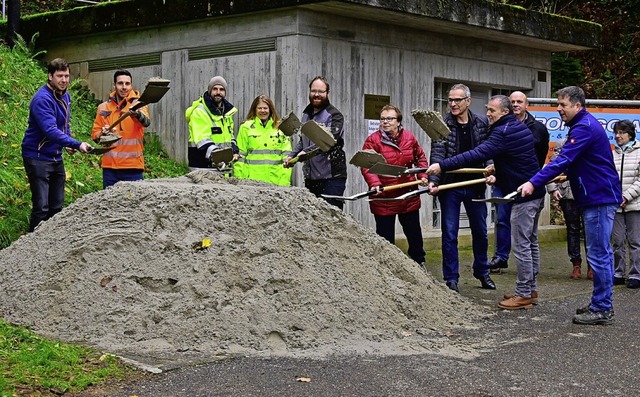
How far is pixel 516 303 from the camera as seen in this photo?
8297mm

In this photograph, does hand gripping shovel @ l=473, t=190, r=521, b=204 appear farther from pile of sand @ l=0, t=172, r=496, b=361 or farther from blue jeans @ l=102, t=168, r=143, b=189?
blue jeans @ l=102, t=168, r=143, b=189

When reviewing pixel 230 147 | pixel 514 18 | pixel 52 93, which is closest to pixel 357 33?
pixel 514 18

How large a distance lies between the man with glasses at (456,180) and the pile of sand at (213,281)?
115 centimetres

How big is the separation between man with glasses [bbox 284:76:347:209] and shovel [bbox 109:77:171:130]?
140 centimetres

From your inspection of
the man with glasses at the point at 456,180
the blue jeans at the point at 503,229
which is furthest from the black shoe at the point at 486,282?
the blue jeans at the point at 503,229

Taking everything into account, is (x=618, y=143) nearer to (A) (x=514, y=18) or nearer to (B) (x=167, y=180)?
(A) (x=514, y=18)

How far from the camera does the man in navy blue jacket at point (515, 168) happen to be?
328 inches

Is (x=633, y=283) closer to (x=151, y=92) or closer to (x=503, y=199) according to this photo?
(x=503, y=199)

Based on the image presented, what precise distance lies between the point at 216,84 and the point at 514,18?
5.88m

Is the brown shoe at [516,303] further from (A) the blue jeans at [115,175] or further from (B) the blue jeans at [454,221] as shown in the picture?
(A) the blue jeans at [115,175]

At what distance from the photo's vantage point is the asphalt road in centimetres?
528

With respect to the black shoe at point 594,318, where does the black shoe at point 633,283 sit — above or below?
below

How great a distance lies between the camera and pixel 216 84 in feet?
29.6

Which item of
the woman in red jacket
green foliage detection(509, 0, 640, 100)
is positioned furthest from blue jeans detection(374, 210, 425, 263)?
green foliage detection(509, 0, 640, 100)
